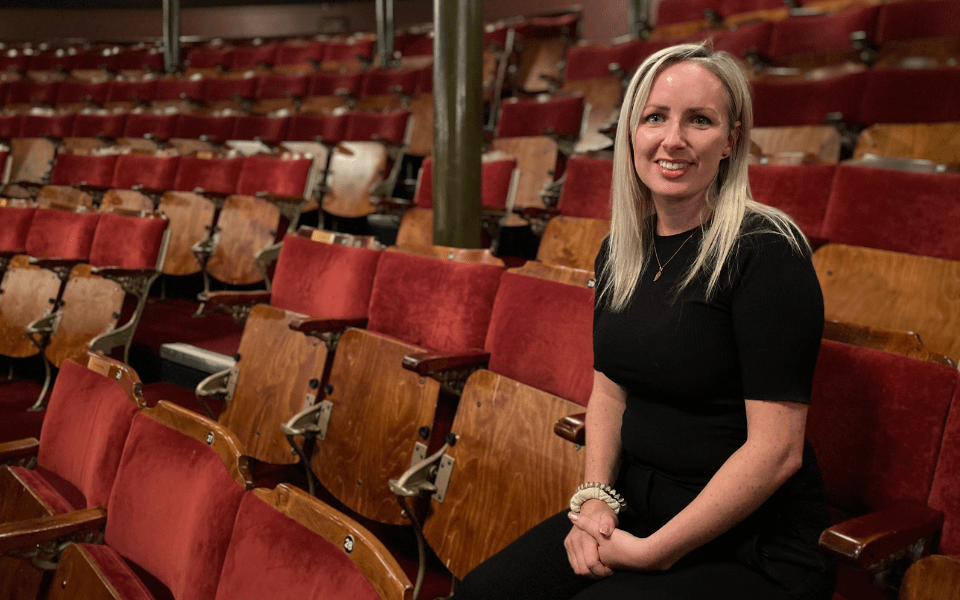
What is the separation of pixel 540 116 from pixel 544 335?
0.58m

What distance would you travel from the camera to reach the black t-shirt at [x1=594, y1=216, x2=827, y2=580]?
20 centimetres

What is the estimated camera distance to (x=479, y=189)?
61 cm

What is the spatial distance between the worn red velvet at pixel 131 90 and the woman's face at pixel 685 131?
1.66 m

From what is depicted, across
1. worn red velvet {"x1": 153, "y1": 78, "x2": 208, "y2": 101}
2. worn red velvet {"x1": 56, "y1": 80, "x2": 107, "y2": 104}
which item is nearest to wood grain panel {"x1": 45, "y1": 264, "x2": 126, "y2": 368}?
worn red velvet {"x1": 153, "y1": 78, "x2": 208, "y2": 101}

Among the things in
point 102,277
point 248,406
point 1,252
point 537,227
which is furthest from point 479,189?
point 1,252

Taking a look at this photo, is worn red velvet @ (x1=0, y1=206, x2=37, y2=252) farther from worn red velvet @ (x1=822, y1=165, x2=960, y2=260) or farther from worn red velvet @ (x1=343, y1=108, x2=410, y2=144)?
worn red velvet @ (x1=822, y1=165, x2=960, y2=260)

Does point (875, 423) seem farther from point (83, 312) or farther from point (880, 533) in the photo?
point (83, 312)

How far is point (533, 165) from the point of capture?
80 cm

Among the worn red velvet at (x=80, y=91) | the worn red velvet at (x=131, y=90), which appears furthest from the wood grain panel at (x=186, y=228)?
the worn red velvet at (x=80, y=91)

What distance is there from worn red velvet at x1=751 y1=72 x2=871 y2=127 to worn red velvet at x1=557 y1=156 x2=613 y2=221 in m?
0.21

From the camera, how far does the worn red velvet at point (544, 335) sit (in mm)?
344

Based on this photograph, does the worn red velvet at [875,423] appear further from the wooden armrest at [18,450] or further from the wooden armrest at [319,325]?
the wooden armrest at [18,450]

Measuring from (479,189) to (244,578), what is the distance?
431mm

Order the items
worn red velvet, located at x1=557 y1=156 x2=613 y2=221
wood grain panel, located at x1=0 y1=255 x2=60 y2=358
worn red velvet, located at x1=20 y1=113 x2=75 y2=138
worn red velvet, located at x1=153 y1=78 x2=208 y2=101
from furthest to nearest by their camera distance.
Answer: worn red velvet, located at x1=153 y1=78 x2=208 y2=101, worn red velvet, located at x1=20 y1=113 x2=75 y2=138, wood grain panel, located at x1=0 y1=255 x2=60 y2=358, worn red velvet, located at x1=557 y1=156 x2=613 y2=221
